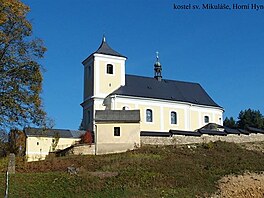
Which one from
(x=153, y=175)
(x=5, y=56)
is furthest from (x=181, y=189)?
(x=5, y=56)

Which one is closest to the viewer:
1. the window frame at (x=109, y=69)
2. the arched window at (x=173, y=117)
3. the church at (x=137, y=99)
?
the church at (x=137, y=99)

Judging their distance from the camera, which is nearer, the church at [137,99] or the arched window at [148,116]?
the church at [137,99]

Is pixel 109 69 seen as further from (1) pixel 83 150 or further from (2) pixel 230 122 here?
(2) pixel 230 122

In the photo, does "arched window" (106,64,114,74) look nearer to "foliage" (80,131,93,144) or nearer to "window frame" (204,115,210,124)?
"foliage" (80,131,93,144)

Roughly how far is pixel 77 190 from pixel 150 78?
31.5m

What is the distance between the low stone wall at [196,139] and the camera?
3804cm

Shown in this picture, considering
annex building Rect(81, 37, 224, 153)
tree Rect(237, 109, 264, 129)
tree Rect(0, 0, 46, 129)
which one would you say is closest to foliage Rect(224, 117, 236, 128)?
tree Rect(237, 109, 264, 129)

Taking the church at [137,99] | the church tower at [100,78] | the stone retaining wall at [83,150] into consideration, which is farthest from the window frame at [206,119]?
the stone retaining wall at [83,150]

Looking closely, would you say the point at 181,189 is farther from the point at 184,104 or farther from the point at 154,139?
the point at 184,104

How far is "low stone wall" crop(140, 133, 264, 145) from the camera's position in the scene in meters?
38.0

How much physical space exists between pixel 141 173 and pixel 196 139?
47.9 ft

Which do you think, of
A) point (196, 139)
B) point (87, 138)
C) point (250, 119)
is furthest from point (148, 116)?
point (250, 119)

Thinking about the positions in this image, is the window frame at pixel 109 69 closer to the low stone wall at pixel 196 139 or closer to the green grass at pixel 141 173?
the low stone wall at pixel 196 139

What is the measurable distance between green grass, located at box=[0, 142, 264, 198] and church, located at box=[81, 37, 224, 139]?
12.3m
